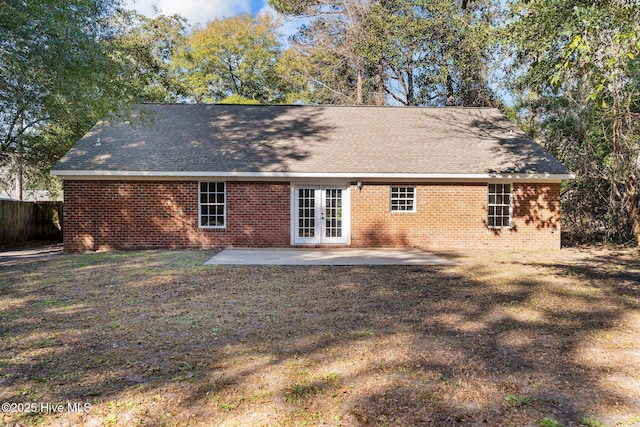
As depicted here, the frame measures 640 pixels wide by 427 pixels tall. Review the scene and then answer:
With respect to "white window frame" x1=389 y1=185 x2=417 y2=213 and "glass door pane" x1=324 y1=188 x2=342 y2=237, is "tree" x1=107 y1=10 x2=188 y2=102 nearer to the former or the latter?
"glass door pane" x1=324 y1=188 x2=342 y2=237

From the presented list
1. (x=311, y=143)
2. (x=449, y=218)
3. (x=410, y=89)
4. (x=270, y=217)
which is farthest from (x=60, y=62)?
(x=410, y=89)

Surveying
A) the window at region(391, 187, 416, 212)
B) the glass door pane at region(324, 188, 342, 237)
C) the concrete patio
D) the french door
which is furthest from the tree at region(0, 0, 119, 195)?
the window at region(391, 187, 416, 212)

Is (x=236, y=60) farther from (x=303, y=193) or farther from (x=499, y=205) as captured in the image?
(x=499, y=205)

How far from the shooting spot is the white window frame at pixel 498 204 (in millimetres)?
13664

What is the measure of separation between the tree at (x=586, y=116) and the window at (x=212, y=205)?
9.11 metres

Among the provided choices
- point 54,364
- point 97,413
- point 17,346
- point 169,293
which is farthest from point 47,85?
point 97,413

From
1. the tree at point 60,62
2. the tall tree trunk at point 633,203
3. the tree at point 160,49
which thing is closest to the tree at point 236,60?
the tree at point 160,49

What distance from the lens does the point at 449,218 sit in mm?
13531

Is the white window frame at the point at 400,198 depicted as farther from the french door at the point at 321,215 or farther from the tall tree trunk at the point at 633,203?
the tall tree trunk at the point at 633,203

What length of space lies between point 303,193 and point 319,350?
9.17m

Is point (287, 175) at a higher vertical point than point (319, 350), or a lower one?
higher

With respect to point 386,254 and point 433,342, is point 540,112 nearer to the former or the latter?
point 386,254

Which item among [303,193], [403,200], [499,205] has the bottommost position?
[499,205]

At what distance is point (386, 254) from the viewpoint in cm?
1195
